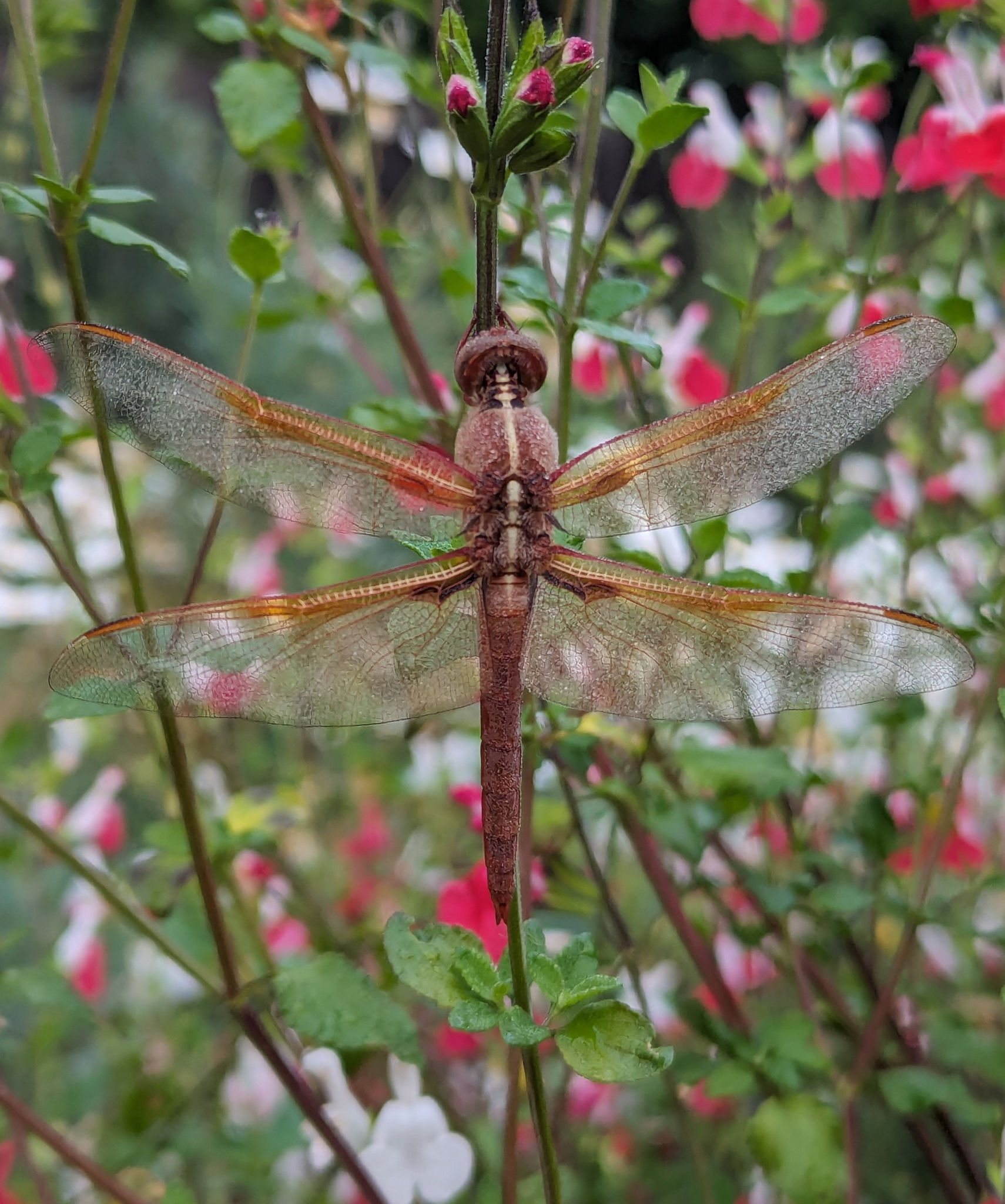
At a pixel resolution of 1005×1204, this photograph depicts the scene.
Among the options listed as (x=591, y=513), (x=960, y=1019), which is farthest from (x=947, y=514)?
(x=591, y=513)

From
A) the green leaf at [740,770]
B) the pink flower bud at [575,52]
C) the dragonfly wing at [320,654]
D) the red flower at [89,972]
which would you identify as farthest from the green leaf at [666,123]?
the red flower at [89,972]

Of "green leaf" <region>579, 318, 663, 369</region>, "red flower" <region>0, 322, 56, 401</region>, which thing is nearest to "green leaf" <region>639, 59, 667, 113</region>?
"green leaf" <region>579, 318, 663, 369</region>

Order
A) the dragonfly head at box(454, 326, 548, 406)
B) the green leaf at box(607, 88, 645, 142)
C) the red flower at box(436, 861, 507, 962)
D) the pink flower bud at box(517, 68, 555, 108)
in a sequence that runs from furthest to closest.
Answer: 1. the red flower at box(436, 861, 507, 962)
2. the green leaf at box(607, 88, 645, 142)
3. the dragonfly head at box(454, 326, 548, 406)
4. the pink flower bud at box(517, 68, 555, 108)

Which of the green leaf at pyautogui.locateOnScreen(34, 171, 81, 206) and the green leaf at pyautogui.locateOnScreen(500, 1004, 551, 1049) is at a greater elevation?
the green leaf at pyautogui.locateOnScreen(34, 171, 81, 206)

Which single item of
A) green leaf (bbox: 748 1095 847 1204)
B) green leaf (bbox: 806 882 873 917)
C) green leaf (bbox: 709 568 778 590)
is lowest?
green leaf (bbox: 748 1095 847 1204)

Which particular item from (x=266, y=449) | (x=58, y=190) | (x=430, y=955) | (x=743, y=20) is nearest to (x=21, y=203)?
(x=58, y=190)

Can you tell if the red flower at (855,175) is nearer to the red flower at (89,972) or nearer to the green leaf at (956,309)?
the green leaf at (956,309)

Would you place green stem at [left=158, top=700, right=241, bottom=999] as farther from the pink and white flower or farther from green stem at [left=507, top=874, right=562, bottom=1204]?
the pink and white flower

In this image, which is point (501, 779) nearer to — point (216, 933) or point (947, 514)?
point (216, 933)
